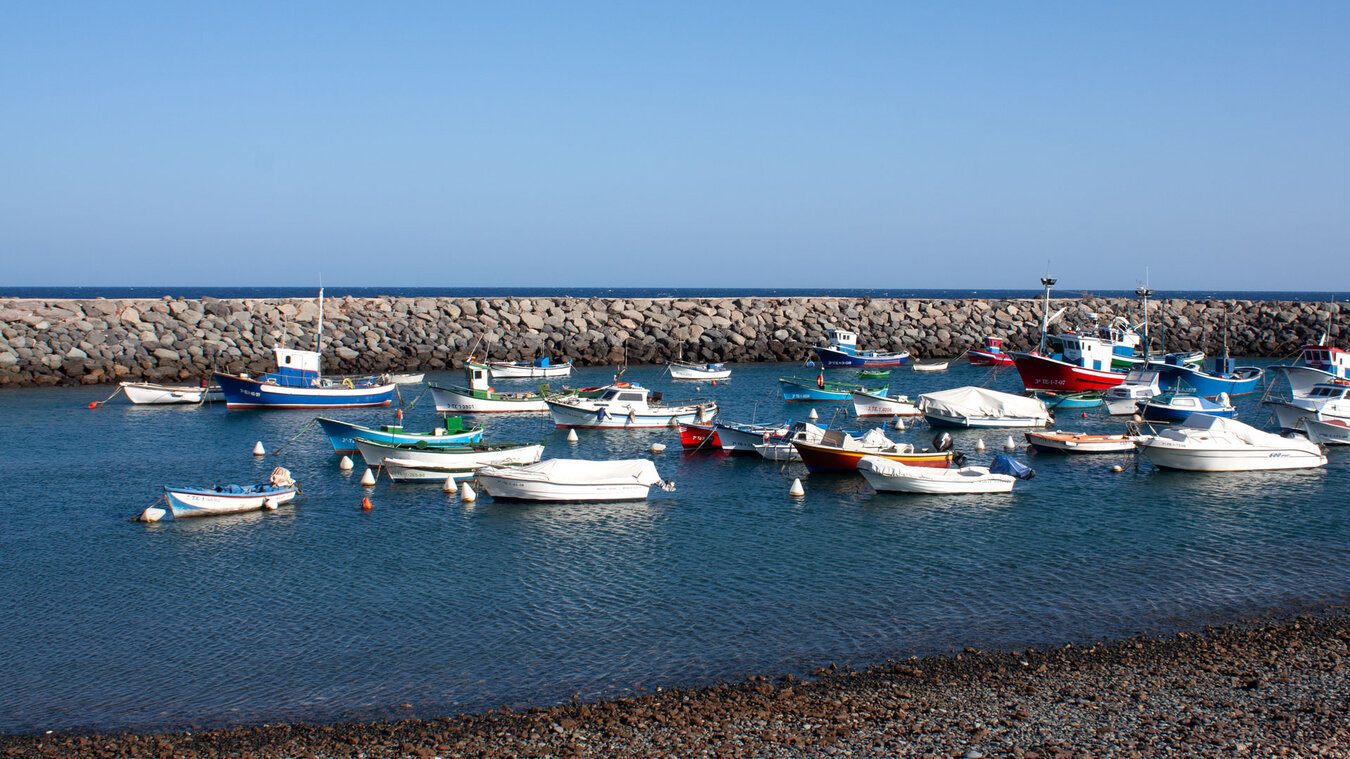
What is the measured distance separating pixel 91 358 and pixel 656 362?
31.1 meters

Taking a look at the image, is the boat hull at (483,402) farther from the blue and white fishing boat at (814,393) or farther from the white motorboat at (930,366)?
the white motorboat at (930,366)

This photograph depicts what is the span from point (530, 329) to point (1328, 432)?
145 ft

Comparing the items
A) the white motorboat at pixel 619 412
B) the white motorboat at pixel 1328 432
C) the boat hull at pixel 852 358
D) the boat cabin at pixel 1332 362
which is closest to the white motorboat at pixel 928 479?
the white motorboat at pixel 619 412

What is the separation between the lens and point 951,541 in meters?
22.4

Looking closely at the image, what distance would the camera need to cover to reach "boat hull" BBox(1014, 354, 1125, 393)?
46.9 m

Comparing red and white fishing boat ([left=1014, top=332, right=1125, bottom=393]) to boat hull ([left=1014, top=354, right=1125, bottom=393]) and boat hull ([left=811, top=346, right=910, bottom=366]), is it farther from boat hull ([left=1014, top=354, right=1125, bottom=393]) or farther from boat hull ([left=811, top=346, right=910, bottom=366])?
boat hull ([left=811, top=346, right=910, bottom=366])

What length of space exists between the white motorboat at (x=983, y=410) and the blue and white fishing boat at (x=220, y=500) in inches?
916

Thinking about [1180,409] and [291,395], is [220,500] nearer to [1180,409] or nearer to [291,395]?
[291,395]

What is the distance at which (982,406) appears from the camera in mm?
38125

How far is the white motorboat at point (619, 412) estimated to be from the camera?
38781 millimetres

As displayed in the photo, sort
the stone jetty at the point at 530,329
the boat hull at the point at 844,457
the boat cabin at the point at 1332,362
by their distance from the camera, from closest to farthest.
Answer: the boat hull at the point at 844,457
the boat cabin at the point at 1332,362
the stone jetty at the point at 530,329

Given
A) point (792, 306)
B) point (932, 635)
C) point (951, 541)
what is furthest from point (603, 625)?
point (792, 306)

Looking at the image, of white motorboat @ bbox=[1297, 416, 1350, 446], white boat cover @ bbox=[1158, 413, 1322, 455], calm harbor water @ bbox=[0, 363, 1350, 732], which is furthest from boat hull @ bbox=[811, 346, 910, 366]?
white boat cover @ bbox=[1158, 413, 1322, 455]

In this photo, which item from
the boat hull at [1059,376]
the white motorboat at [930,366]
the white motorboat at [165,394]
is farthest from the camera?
the white motorboat at [930,366]
